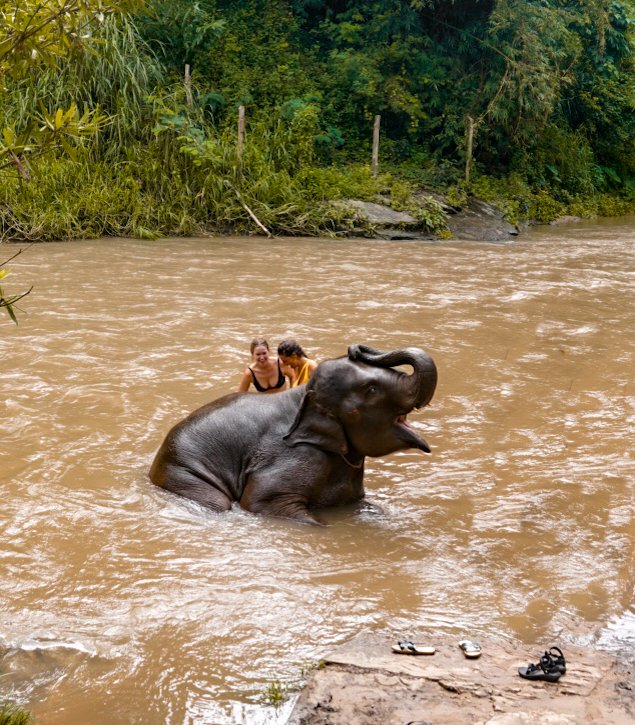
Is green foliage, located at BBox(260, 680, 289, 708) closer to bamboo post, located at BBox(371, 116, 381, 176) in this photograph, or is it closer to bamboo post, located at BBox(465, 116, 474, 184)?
bamboo post, located at BBox(371, 116, 381, 176)

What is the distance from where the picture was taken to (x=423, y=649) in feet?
11.6

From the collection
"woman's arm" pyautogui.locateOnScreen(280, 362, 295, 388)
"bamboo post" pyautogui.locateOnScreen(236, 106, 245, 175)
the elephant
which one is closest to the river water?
the elephant

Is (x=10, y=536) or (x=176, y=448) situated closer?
(x=10, y=536)

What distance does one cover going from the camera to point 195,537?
4.74m

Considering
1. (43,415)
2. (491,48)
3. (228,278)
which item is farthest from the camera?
(491,48)

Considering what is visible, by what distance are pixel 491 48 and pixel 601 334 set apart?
1333 centimetres

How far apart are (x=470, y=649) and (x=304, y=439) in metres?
1.71

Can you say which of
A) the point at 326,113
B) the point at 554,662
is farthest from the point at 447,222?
the point at 554,662

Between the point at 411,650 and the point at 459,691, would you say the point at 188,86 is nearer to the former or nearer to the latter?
the point at 411,650

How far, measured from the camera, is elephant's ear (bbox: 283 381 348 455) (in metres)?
4.88

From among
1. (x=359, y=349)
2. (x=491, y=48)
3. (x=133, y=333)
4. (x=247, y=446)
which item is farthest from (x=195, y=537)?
(x=491, y=48)

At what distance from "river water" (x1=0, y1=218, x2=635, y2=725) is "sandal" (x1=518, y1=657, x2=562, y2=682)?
0.86 feet

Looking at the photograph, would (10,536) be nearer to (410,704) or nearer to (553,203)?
(410,704)

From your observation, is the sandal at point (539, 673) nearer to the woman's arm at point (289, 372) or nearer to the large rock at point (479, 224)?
the woman's arm at point (289, 372)
